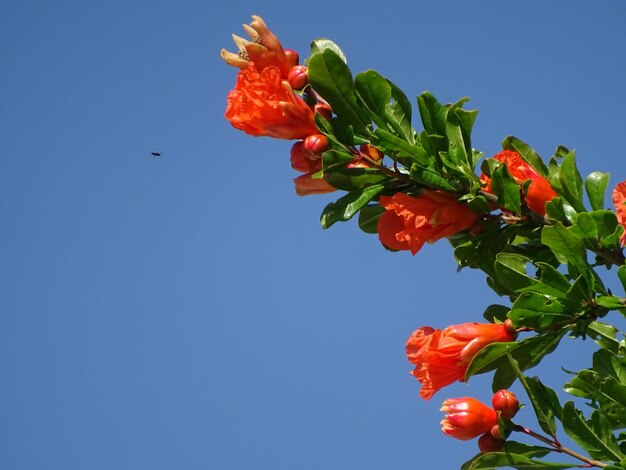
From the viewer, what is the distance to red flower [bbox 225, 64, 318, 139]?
2.16 meters

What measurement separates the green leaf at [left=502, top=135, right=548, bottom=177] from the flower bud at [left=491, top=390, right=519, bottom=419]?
25.8 inches

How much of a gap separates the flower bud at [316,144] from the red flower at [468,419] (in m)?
0.71

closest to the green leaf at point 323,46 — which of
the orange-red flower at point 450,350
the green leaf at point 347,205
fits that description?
the green leaf at point 347,205

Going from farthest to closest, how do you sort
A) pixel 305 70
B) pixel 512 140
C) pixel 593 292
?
pixel 512 140 → pixel 305 70 → pixel 593 292

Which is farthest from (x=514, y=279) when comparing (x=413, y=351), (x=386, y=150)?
(x=386, y=150)

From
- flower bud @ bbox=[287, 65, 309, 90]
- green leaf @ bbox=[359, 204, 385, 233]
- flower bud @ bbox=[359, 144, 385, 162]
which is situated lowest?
green leaf @ bbox=[359, 204, 385, 233]

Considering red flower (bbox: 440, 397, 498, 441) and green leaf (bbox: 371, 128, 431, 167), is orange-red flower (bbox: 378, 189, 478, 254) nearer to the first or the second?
green leaf (bbox: 371, 128, 431, 167)

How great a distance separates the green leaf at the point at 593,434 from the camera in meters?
2.06

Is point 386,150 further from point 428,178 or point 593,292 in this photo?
point 593,292

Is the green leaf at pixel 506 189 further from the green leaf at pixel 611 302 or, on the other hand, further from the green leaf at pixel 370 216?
the green leaf at pixel 370 216

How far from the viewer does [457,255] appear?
7.47ft

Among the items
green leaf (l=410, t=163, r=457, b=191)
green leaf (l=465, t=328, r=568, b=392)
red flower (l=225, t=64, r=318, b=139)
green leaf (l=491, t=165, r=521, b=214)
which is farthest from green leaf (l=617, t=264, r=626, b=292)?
red flower (l=225, t=64, r=318, b=139)

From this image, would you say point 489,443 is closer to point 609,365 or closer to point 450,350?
point 450,350

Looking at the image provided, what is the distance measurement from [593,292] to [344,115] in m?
0.75
